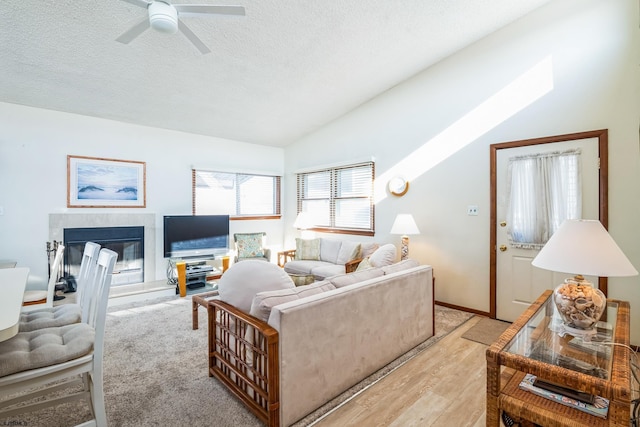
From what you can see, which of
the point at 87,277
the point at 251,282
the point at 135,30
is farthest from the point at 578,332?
the point at 135,30

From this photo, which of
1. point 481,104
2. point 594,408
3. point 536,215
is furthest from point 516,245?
point 594,408

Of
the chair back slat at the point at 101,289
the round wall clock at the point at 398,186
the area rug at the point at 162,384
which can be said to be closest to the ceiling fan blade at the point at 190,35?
the chair back slat at the point at 101,289

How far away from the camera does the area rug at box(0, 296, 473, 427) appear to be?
1847mm

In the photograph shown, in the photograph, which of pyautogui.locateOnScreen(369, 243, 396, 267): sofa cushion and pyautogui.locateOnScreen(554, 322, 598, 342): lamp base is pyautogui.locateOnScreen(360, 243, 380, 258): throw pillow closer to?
pyautogui.locateOnScreen(369, 243, 396, 267): sofa cushion

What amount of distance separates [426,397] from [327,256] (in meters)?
3.06

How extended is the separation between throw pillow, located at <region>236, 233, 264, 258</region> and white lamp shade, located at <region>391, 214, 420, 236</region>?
Result: 274 centimetres

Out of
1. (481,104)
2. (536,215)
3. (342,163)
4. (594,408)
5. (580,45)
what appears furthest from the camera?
(342,163)

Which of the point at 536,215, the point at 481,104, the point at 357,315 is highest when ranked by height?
the point at 481,104

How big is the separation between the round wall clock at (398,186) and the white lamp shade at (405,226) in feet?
1.71

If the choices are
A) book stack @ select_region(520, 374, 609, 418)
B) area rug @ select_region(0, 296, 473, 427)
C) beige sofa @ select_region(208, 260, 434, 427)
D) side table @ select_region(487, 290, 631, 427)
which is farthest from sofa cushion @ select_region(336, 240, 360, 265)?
book stack @ select_region(520, 374, 609, 418)

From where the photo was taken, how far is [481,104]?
3.70 metres

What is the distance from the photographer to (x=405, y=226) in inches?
157

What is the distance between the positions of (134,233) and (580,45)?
603cm

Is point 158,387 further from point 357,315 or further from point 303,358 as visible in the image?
point 357,315
